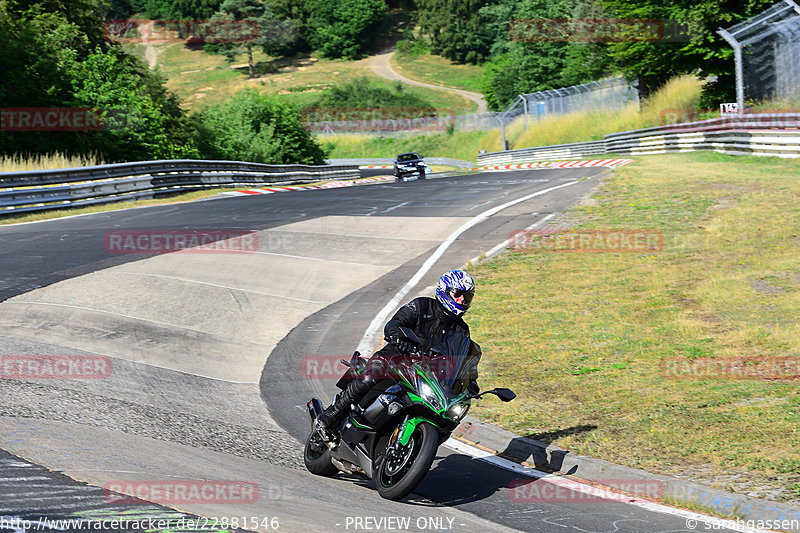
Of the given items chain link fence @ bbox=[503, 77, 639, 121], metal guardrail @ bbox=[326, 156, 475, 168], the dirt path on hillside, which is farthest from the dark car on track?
the dirt path on hillside

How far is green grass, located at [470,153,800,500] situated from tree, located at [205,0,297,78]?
121 m

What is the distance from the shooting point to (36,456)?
6.45 m

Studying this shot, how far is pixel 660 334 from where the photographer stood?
36.2ft

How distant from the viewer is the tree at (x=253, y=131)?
45.3m

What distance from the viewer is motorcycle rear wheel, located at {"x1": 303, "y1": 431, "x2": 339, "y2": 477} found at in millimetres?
7047

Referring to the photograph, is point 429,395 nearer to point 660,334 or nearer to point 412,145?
point 660,334

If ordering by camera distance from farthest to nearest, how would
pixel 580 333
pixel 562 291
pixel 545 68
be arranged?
pixel 545 68, pixel 562 291, pixel 580 333

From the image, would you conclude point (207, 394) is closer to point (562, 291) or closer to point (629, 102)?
point (562, 291)

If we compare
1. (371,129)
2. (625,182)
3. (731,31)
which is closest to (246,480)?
(625,182)

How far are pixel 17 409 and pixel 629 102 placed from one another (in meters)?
49.5

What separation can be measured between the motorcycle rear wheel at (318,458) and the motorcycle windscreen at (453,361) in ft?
4.28

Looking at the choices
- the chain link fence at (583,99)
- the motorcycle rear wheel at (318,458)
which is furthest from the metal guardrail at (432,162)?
the motorcycle rear wheel at (318,458)

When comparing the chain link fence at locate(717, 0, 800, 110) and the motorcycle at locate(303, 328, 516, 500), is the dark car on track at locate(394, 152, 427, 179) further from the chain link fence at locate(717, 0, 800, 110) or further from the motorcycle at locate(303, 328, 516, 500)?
the motorcycle at locate(303, 328, 516, 500)

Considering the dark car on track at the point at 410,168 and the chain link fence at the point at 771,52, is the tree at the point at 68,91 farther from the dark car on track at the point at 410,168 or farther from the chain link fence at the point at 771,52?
the chain link fence at the point at 771,52
